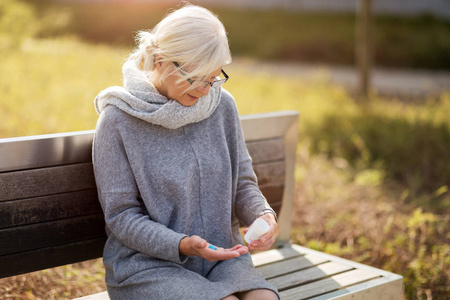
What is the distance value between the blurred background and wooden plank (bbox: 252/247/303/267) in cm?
68

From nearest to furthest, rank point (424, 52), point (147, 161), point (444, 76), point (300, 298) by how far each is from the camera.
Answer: point (147, 161) → point (300, 298) → point (444, 76) → point (424, 52)

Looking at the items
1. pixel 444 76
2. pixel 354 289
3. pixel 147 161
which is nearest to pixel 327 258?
pixel 354 289

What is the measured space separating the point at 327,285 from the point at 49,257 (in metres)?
1.09

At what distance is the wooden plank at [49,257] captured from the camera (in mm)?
2123

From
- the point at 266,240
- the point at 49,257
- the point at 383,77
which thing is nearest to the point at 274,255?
the point at 266,240

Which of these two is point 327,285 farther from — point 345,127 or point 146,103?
point 345,127

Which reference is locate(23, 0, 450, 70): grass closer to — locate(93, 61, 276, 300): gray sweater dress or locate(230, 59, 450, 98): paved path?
locate(230, 59, 450, 98): paved path

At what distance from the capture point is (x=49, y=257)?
2.21m

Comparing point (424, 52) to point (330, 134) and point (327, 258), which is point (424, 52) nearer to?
point (330, 134)

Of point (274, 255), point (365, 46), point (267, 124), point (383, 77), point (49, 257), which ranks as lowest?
point (383, 77)

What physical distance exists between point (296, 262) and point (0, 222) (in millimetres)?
1288

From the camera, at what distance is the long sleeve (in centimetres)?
190

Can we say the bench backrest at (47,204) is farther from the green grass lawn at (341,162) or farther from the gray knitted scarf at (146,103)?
the green grass lawn at (341,162)

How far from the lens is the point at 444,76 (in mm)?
11617
